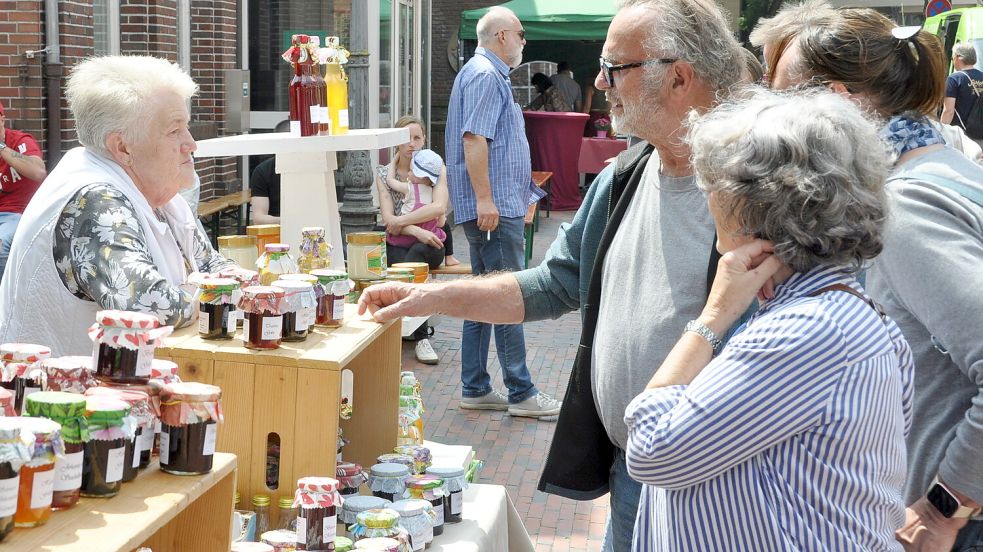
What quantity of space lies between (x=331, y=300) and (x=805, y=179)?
1.44 m

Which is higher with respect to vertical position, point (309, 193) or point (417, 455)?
point (309, 193)

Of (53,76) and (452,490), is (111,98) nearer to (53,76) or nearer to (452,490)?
(452,490)

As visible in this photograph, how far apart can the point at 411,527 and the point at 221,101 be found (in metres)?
7.58

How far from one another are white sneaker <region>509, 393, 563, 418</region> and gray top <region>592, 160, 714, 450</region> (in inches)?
144

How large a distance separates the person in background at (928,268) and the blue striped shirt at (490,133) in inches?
150

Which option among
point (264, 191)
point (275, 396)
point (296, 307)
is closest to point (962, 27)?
point (264, 191)

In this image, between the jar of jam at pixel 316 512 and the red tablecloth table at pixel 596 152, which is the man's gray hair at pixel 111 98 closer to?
the jar of jam at pixel 316 512

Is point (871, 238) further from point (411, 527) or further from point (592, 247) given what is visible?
point (411, 527)

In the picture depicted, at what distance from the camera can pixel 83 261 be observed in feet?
8.07

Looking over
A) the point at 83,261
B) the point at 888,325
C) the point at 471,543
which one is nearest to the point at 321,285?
the point at 83,261

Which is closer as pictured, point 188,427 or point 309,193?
point 188,427

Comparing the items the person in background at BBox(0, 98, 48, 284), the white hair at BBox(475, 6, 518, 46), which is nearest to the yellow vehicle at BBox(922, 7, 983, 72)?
the white hair at BBox(475, 6, 518, 46)

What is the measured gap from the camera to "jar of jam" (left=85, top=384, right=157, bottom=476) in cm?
172

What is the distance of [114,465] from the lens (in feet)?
5.43
